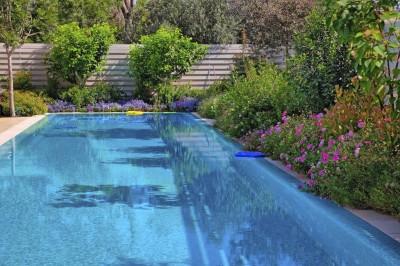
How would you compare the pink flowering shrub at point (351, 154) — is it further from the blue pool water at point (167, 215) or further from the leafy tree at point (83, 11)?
the leafy tree at point (83, 11)

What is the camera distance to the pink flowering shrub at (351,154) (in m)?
5.53

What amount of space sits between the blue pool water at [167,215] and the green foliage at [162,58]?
11.2 metres

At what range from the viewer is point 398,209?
520cm

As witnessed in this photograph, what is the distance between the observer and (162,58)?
2227cm

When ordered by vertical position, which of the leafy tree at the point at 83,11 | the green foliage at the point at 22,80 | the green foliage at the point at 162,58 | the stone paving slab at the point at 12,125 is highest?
the leafy tree at the point at 83,11

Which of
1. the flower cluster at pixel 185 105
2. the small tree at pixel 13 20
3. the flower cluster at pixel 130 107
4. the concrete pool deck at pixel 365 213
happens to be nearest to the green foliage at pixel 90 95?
the flower cluster at pixel 130 107

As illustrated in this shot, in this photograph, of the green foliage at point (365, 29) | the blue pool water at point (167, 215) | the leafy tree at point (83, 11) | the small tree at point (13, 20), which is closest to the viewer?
the green foliage at point (365, 29)

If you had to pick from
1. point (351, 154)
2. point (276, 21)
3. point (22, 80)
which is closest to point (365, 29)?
point (351, 154)

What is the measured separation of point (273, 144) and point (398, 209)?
14.8ft

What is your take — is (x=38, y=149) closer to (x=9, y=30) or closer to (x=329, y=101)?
(x=329, y=101)

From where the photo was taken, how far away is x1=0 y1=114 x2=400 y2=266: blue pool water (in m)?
4.84

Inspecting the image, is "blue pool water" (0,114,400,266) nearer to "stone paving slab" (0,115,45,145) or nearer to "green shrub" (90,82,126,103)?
"stone paving slab" (0,115,45,145)

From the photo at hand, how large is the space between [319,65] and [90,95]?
14536 millimetres

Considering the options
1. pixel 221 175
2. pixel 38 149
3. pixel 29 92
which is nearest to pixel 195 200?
pixel 221 175
